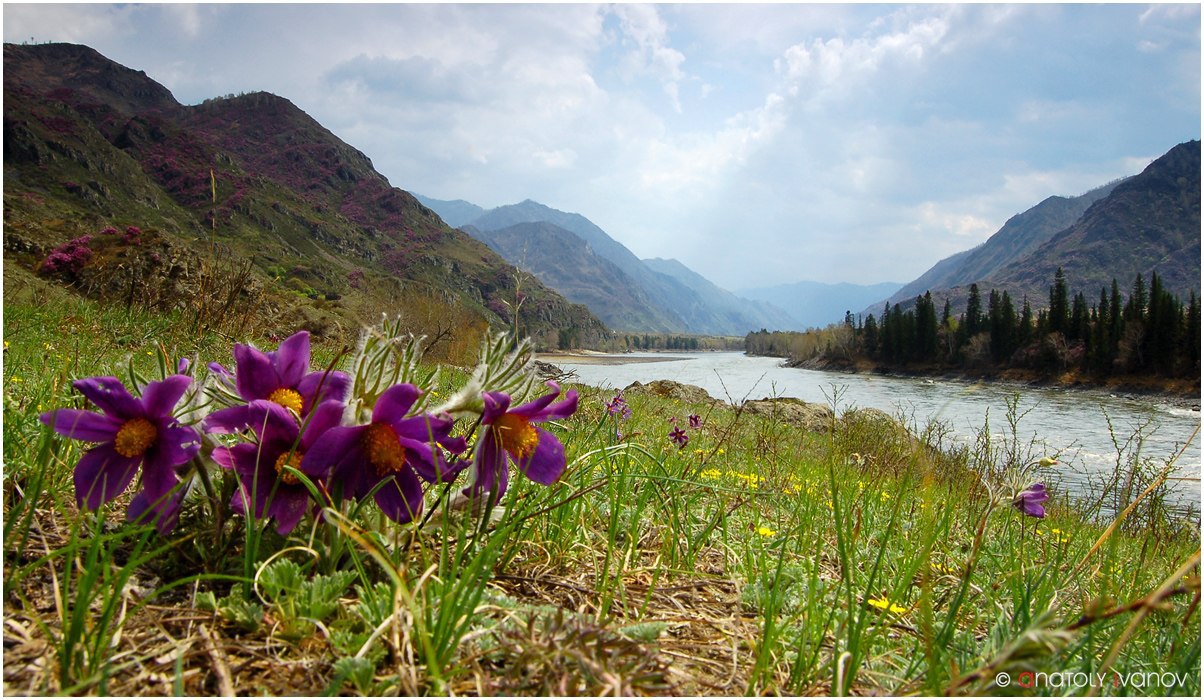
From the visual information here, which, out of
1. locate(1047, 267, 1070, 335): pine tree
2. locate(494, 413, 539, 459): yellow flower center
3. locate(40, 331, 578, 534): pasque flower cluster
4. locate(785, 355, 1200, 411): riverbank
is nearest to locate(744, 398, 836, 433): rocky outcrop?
locate(494, 413, 539, 459): yellow flower center

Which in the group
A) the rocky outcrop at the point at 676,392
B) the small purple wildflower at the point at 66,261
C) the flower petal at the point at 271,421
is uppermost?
the small purple wildflower at the point at 66,261

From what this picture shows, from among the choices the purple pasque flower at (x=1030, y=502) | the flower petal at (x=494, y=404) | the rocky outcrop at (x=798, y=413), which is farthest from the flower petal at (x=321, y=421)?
the rocky outcrop at (x=798, y=413)

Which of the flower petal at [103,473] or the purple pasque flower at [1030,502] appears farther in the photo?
the purple pasque flower at [1030,502]

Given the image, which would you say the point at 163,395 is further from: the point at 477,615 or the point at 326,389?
the point at 477,615

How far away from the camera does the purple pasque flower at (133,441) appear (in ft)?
4.07

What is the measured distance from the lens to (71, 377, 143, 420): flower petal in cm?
122

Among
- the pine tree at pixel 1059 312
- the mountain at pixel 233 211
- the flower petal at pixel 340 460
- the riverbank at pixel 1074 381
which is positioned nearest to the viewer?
the flower petal at pixel 340 460

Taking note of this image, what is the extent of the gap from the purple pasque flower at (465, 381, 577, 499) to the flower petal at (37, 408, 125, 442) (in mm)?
744

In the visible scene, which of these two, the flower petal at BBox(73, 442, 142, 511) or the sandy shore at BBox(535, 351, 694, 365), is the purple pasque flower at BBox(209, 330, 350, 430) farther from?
the sandy shore at BBox(535, 351, 694, 365)

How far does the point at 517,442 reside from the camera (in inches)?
54.7

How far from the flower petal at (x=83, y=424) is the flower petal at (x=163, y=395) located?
0.30 ft

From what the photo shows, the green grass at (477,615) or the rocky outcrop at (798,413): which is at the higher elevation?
the green grass at (477,615)

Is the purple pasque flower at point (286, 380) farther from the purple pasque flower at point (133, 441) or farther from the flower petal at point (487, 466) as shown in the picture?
the flower petal at point (487, 466)

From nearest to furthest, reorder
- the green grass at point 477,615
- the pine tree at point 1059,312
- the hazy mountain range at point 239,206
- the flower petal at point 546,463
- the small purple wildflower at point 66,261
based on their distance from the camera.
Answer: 1. the green grass at point 477,615
2. the flower petal at point 546,463
3. the small purple wildflower at point 66,261
4. the hazy mountain range at point 239,206
5. the pine tree at point 1059,312
